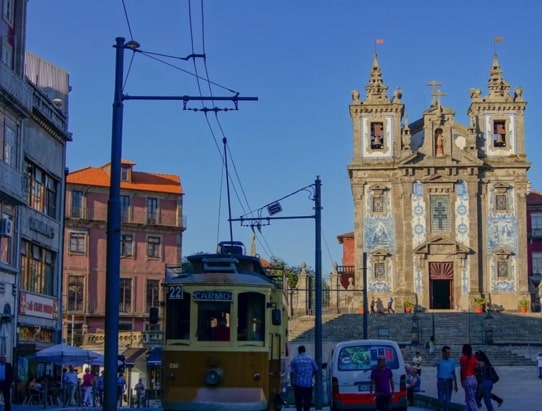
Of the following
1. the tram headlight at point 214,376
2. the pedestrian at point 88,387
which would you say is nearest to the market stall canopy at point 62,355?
the pedestrian at point 88,387

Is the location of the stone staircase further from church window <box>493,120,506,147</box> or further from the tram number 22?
the tram number 22

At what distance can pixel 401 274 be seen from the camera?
67.3 meters

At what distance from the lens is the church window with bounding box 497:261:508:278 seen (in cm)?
6662

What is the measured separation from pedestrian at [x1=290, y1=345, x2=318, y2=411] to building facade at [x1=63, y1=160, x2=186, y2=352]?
44110 mm

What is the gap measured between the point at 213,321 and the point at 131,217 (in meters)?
51.6

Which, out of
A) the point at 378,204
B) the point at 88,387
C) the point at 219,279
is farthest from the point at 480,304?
the point at 219,279

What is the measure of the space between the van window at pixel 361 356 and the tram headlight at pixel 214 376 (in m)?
5.36

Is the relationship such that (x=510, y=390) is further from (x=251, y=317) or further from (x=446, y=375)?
(x=251, y=317)

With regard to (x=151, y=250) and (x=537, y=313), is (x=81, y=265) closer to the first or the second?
(x=151, y=250)

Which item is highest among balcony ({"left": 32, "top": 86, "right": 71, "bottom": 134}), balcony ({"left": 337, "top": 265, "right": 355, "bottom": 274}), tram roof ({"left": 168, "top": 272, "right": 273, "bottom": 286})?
Answer: balcony ({"left": 32, "top": 86, "right": 71, "bottom": 134})

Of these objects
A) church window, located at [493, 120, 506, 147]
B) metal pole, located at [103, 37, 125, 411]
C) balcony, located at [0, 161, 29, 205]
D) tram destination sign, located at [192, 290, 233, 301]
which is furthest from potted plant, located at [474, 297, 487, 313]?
metal pole, located at [103, 37, 125, 411]

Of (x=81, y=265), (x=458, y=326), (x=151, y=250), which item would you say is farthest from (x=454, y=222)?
(x=81, y=265)

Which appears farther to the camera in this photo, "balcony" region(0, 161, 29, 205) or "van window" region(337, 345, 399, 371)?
"balcony" region(0, 161, 29, 205)

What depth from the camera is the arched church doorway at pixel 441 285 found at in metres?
67.1
